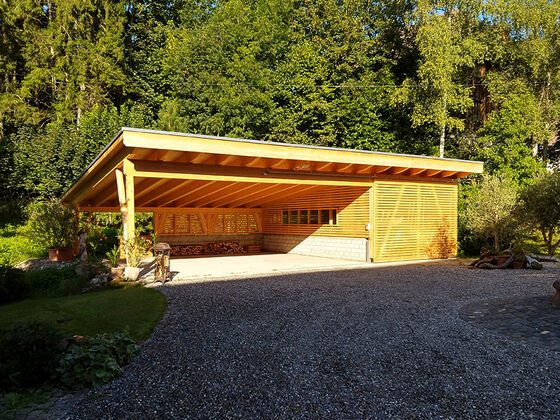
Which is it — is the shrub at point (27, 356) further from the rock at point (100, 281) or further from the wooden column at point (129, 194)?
the wooden column at point (129, 194)

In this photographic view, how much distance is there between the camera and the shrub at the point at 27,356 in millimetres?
3266

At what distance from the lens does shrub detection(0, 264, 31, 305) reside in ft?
23.8

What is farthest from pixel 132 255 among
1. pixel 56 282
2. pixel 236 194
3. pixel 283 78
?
pixel 283 78

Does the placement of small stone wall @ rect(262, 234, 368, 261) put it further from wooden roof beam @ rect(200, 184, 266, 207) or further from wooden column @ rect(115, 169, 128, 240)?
wooden column @ rect(115, 169, 128, 240)

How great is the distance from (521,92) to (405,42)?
928 centimetres

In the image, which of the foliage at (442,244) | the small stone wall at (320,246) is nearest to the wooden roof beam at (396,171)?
the small stone wall at (320,246)

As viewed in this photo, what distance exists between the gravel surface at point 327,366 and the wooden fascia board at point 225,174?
3.63 m

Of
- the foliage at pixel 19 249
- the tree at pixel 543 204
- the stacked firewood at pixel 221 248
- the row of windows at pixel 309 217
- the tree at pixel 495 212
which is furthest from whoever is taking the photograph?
the stacked firewood at pixel 221 248

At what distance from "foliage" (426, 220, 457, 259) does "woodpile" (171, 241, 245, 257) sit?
8485 millimetres

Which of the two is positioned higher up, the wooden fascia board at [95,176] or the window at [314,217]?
the wooden fascia board at [95,176]

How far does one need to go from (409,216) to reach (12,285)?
1152cm

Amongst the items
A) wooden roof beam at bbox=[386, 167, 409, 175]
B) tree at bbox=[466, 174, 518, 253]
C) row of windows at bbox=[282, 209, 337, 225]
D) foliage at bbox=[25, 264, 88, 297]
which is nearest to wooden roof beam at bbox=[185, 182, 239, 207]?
row of windows at bbox=[282, 209, 337, 225]

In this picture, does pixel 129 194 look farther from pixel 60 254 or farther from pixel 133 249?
pixel 60 254

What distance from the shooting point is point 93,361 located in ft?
11.6
